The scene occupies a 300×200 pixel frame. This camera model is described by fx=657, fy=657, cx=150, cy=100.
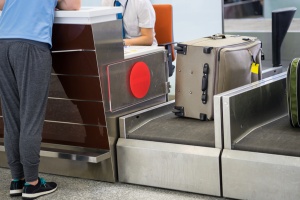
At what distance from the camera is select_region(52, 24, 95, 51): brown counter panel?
357 centimetres

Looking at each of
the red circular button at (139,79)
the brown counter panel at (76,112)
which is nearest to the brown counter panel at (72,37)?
the brown counter panel at (76,112)

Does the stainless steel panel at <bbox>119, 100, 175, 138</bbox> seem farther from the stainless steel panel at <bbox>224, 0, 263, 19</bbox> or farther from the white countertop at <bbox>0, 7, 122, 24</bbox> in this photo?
the stainless steel panel at <bbox>224, 0, 263, 19</bbox>

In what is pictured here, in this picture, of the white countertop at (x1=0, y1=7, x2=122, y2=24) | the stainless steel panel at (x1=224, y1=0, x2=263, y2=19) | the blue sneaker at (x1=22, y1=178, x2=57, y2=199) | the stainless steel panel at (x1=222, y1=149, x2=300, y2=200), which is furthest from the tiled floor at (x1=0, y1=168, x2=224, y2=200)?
the stainless steel panel at (x1=224, y1=0, x2=263, y2=19)

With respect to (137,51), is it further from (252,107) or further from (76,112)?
(252,107)

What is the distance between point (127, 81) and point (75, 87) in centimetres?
34

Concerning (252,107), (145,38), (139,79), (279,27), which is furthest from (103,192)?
(279,27)

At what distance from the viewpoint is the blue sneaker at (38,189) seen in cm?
368

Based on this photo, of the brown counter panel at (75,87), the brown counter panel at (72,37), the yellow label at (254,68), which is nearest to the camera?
the brown counter panel at (72,37)

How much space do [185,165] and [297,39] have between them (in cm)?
258

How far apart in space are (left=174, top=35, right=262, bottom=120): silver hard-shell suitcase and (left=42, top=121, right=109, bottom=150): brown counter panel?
0.53m

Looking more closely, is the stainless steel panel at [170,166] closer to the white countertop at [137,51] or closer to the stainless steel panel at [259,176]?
the stainless steel panel at [259,176]

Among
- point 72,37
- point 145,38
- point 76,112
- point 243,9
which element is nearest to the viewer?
point 72,37

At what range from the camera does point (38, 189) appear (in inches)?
146

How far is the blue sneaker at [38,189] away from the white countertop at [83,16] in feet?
3.03
